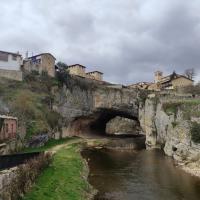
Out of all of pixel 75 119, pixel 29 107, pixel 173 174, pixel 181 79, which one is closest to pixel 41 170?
pixel 173 174

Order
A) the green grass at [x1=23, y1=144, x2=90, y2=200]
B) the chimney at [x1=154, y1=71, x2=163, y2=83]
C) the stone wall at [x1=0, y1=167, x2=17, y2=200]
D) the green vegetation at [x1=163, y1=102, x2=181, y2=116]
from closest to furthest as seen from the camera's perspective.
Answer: the stone wall at [x1=0, y1=167, x2=17, y2=200] → the green grass at [x1=23, y1=144, x2=90, y2=200] → the green vegetation at [x1=163, y1=102, x2=181, y2=116] → the chimney at [x1=154, y1=71, x2=163, y2=83]

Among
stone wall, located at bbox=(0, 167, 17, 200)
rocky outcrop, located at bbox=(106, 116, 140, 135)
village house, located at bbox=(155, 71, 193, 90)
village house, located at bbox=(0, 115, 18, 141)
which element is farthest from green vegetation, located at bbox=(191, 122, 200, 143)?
rocky outcrop, located at bbox=(106, 116, 140, 135)

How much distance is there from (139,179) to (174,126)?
2716cm

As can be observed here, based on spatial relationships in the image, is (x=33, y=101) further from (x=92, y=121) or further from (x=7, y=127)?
(x=92, y=121)

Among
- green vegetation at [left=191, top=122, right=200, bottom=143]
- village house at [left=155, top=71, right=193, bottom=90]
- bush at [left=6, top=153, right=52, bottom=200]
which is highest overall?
village house at [left=155, top=71, right=193, bottom=90]

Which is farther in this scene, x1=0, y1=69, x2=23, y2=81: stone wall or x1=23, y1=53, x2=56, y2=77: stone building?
x1=23, y1=53, x2=56, y2=77: stone building

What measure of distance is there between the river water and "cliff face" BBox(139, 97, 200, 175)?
2905 mm

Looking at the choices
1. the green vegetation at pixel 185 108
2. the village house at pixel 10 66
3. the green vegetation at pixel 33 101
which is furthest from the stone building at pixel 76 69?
the green vegetation at pixel 185 108

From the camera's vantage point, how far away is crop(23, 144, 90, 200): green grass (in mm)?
29650

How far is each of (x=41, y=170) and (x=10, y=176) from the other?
11478mm

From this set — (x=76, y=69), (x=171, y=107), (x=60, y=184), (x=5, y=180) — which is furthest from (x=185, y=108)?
(x=76, y=69)

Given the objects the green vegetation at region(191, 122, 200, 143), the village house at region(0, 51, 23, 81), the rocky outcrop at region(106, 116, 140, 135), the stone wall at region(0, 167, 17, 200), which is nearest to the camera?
the stone wall at region(0, 167, 17, 200)

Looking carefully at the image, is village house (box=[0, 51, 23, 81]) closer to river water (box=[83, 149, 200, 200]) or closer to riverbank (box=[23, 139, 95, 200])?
river water (box=[83, 149, 200, 200])

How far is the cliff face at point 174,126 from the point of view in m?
57.2
